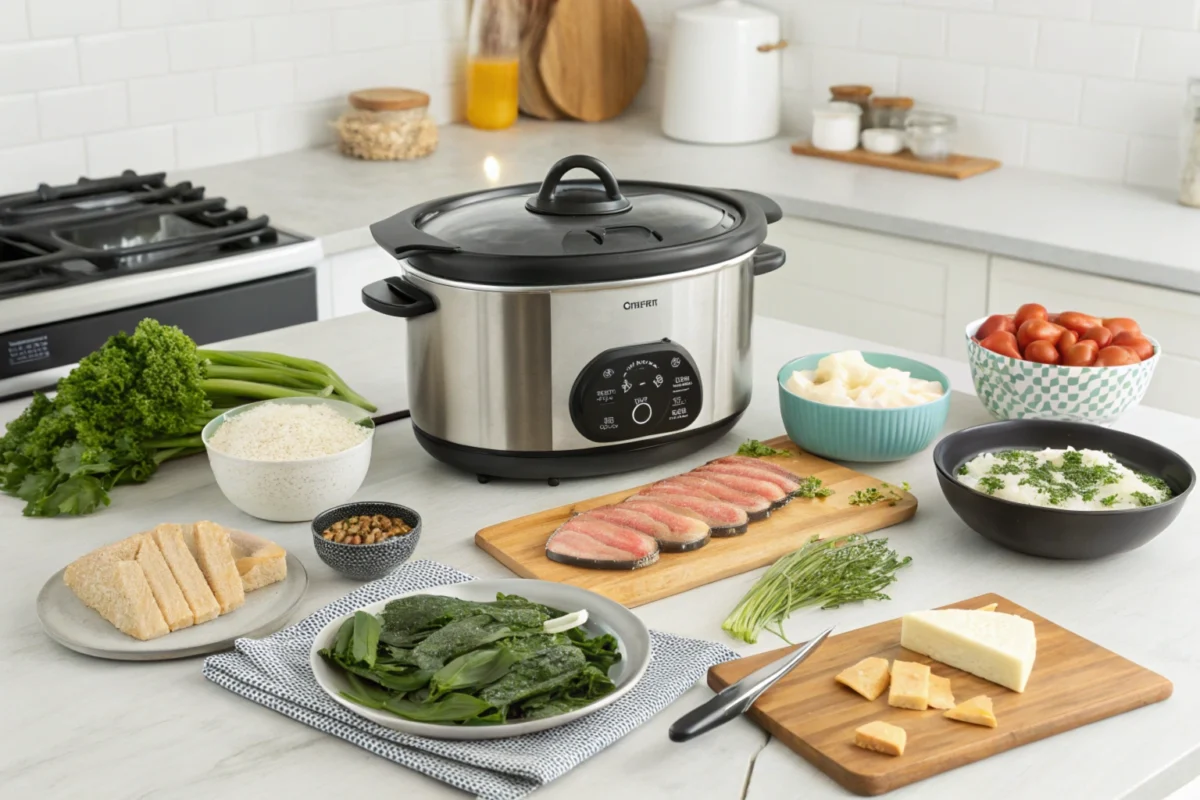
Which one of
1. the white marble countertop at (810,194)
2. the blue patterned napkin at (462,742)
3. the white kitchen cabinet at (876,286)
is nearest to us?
the blue patterned napkin at (462,742)

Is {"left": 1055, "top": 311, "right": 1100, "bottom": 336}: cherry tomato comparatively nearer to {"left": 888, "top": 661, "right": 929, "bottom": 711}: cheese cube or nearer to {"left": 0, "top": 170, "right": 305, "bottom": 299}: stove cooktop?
{"left": 888, "top": 661, "right": 929, "bottom": 711}: cheese cube

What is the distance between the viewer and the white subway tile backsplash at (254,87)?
329cm

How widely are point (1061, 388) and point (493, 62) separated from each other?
8.04 ft

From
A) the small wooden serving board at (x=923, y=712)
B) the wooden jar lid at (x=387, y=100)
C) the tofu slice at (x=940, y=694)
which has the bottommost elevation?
the small wooden serving board at (x=923, y=712)

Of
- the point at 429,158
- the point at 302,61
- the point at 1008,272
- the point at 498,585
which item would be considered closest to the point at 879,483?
the point at 498,585

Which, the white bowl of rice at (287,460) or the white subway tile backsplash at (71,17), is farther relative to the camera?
the white subway tile backsplash at (71,17)

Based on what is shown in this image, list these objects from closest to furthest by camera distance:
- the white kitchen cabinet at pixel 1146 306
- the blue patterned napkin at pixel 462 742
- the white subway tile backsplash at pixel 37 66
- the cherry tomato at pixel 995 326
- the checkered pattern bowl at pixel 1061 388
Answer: the blue patterned napkin at pixel 462 742, the checkered pattern bowl at pixel 1061 388, the cherry tomato at pixel 995 326, the white kitchen cabinet at pixel 1146 306, the white subway tile backsplash at pixel 37 66

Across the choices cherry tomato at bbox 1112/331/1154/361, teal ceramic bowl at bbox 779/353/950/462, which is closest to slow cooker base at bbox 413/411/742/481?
teal ceramic bowl at bbox 779/353/950/462

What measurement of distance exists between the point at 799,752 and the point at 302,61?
2813 millimetres

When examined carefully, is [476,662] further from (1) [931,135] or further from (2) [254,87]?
(2) [254,87]

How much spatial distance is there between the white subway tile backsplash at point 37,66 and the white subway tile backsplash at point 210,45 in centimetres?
25

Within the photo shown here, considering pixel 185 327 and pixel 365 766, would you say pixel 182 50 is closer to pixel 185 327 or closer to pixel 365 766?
pixel 185 327

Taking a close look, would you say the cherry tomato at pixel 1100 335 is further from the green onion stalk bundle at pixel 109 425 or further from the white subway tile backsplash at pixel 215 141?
the white subway tile backsplash at pixel 215 141

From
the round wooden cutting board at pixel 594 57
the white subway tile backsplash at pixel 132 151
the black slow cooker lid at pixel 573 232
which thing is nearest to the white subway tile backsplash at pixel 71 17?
the white subway tile backsplash at pixel 132 151
